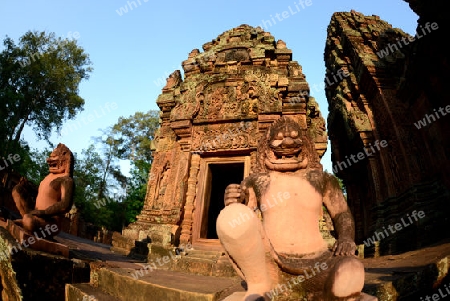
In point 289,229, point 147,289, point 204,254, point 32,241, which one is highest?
point 289,229

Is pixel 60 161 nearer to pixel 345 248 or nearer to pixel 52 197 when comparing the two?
pixel 52 197

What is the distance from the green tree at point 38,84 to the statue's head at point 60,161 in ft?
40.0

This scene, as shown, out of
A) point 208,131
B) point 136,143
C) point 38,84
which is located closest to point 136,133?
point 136,143

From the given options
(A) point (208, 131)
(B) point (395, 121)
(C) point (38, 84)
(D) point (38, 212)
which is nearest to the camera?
(D) point (38, 212)

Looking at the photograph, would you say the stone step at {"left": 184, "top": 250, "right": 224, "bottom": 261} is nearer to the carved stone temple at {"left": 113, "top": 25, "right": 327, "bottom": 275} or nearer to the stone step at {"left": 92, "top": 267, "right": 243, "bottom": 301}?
the carved stone temple at {"left": 113, "top": 25, "right": 327, "bottom": 275}

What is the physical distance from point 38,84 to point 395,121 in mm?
18261

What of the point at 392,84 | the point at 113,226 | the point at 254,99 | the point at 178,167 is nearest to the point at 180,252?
the point at 178,167

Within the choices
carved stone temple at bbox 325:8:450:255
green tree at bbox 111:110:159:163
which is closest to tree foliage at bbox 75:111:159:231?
green tree at bbox 111:110:159:163

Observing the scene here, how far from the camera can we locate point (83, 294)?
3.36m

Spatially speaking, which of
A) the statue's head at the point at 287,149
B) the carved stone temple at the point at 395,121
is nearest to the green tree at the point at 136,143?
the carved stone temple at the point at 395,121

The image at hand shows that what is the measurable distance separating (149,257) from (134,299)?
9.29 ft

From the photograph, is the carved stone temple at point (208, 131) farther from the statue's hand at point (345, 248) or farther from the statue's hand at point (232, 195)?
the statue's hand at point (345, 248)

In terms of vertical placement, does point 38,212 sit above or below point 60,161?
below

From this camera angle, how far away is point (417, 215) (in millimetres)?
8250
